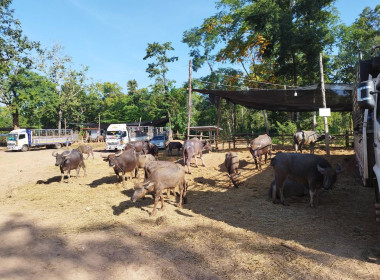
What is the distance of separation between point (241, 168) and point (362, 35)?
24693 millimetres

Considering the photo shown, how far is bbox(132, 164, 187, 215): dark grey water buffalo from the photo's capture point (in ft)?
23.5

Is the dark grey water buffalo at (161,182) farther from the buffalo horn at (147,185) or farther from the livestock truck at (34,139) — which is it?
the livestock truck at (34,139)

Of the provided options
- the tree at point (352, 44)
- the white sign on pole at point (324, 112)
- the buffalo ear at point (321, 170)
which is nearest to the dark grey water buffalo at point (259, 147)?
the white sign on pole at point (324, 112)

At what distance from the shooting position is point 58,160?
1184 centimetres

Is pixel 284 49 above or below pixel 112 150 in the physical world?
above

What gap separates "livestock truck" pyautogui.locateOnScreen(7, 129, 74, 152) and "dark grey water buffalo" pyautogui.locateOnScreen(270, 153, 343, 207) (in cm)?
2872

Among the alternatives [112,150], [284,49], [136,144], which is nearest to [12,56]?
[112,150]

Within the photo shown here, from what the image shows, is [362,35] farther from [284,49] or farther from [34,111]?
[34,111]

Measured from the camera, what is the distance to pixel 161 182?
7559 mm

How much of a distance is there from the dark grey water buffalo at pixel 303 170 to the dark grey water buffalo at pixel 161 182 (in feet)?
10.0

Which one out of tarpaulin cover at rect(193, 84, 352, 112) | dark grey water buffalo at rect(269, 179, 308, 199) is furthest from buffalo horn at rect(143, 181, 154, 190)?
tarpaulin cover at rect(193, 84, 352, 112)

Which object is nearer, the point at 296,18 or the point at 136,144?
the point at 136,144

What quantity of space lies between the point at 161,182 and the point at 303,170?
4343 millimetres

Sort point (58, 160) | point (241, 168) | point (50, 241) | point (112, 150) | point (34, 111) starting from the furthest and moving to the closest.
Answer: point (34, 111)
point (112, 150)
point (241, 168)
point (58, 160)
point (50, 241)
